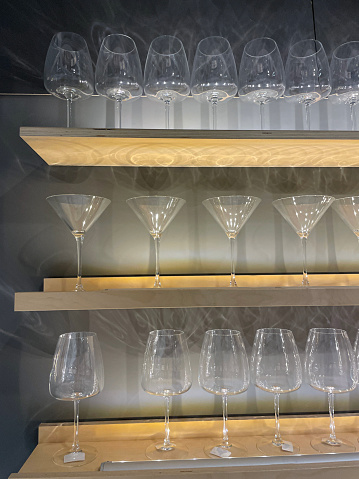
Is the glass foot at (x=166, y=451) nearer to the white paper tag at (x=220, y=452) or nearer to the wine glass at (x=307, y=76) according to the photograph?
the white paper tag at (x=220, y=452)

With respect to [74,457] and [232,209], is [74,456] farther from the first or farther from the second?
[232,209]

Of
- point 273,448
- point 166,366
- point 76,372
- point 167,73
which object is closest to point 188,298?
point 166,366

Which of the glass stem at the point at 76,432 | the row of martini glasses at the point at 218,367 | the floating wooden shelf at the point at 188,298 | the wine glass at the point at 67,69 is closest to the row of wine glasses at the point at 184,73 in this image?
the wine glass at the point at 67,69

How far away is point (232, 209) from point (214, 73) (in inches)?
12.7

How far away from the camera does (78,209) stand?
982 mm

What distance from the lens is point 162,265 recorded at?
116 centimetres

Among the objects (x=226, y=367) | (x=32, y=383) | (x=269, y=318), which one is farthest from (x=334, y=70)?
(x=32, y=383)

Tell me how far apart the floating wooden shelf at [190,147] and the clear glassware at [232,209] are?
0.12m

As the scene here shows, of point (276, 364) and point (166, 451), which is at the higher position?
point (276, 364)

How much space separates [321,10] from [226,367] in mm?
1053

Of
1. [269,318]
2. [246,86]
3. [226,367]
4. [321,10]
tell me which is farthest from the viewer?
[321,10]

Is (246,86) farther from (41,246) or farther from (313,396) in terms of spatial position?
(313,396)

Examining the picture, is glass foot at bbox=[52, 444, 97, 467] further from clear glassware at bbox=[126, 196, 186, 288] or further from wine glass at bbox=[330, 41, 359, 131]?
wine glass at bbox=[330, 41, 359, 131]

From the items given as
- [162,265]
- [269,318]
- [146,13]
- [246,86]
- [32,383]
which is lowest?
[32,383]
